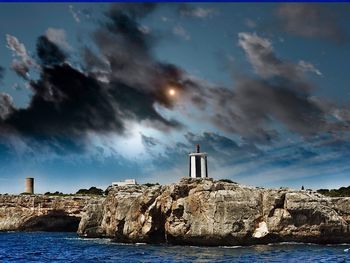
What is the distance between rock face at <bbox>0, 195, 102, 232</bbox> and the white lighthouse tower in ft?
84.3

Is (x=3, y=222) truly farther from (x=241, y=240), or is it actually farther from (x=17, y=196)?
(x=241, y=240)

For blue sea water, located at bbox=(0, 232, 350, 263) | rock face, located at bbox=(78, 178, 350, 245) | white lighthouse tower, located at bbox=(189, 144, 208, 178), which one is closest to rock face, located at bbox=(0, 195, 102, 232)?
white lighthouse tower, located at bbox=(189, 144, 208, 178)

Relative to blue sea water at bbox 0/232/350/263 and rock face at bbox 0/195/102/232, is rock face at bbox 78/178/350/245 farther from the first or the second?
rock face at bbox 0/195/102/232

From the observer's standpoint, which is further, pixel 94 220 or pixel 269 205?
pixel 94 220

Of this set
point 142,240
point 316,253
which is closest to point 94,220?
point 142,240

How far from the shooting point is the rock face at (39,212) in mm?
107688

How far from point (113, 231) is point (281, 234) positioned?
25429 mm

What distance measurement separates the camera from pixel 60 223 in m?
115

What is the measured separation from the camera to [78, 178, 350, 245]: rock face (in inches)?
1965

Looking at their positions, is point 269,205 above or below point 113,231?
above

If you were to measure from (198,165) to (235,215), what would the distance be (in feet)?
196

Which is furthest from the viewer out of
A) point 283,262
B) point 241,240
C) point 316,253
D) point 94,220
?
point 94,220

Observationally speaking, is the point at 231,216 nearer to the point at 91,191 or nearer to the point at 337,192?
the point at 337,192

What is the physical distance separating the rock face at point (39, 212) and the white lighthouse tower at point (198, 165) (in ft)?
84.3
